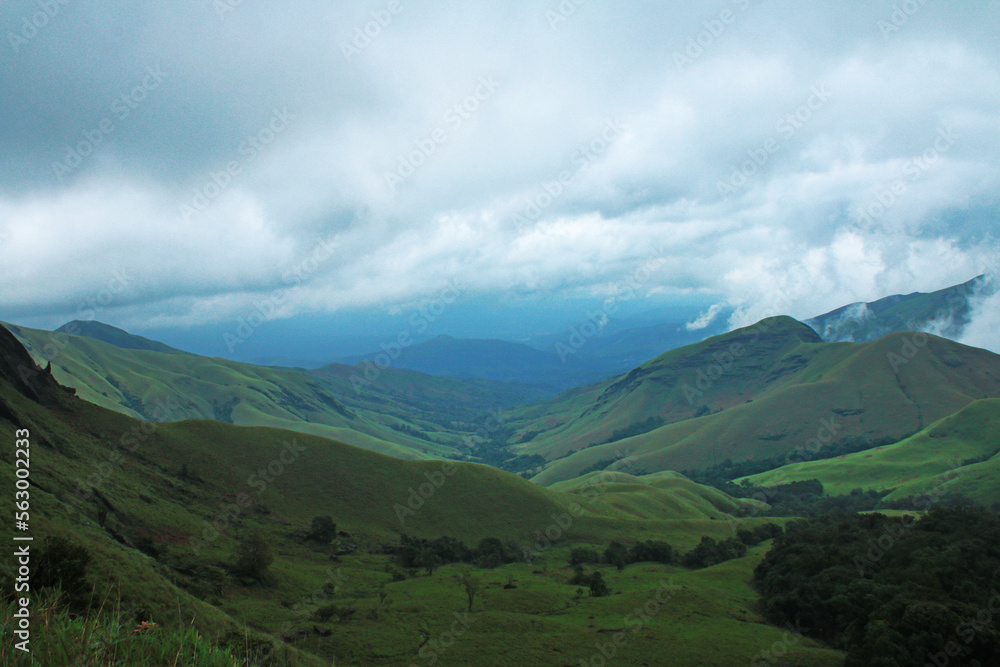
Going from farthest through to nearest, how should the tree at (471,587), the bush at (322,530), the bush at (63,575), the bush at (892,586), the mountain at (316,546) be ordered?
the bush at (322,530)
the tree at (471,587)
the bush at (892,586)
the mountain at (316,546)
the bush at (63,575)

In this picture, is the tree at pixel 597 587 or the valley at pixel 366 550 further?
the tree at pixel 597 587

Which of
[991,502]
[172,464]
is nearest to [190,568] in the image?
[172,464]

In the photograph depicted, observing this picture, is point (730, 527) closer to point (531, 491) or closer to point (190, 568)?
point (531, 491)

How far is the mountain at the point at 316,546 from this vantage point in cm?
4138

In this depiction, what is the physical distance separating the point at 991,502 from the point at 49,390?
230 m

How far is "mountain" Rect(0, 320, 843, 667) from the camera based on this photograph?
136 ft

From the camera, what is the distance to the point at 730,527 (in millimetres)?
127000

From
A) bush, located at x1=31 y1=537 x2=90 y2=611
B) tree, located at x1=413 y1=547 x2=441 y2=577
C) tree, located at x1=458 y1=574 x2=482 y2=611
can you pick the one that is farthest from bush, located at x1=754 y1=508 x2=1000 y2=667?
bush, located at x1=31 y1=537 x2=90 y2=611

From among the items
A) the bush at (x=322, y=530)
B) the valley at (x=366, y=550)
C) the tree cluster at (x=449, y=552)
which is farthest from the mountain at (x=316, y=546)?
the tree cluster at (x=449, y=552)

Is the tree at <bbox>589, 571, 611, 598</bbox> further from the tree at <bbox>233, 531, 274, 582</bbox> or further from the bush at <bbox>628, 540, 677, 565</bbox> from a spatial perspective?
the tree at <bbox>233, 531, 274, 582</bbox>

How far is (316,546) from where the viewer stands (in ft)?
282

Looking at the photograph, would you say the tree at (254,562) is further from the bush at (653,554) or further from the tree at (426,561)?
the bush at (653,554)

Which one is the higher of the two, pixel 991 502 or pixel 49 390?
pixel 49 390

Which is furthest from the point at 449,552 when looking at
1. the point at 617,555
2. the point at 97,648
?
the point at 97,648
